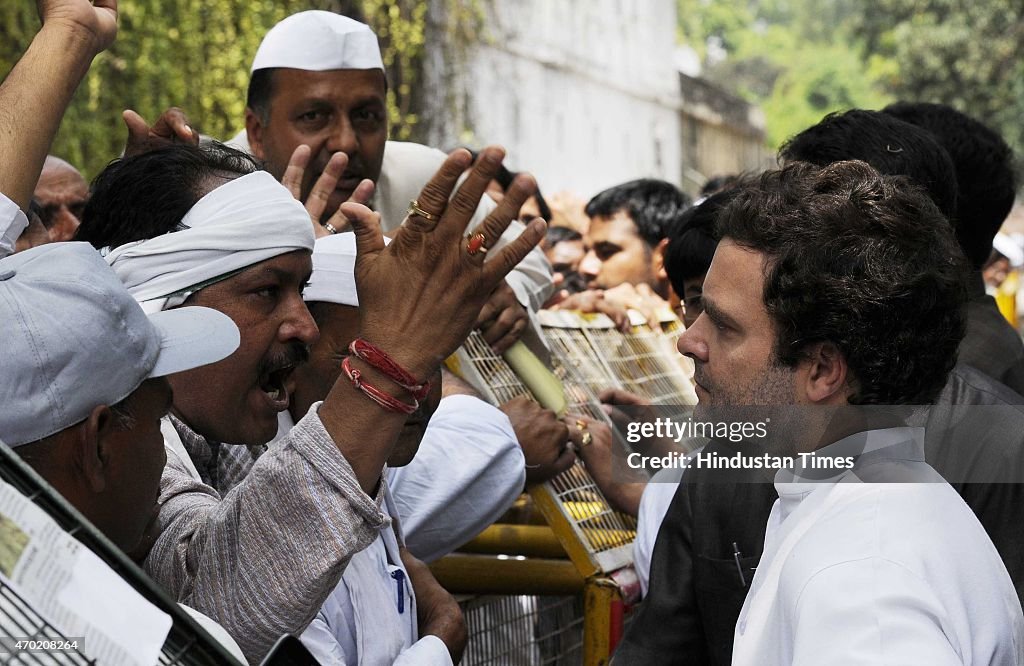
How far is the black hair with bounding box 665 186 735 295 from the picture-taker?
3.53 metres

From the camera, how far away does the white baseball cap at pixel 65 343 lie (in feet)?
5.97

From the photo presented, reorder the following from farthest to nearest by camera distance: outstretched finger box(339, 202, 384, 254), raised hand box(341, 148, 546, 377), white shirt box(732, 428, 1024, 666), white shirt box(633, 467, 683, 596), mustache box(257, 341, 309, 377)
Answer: white shirt box(633, 467, 683, 596)
mustache box(257, 341, 309, 377)
outstretched finger box(339, 202, 384, 254)
raised hand box(341, 148, 546, 377)
white shirt box(732, 428, 1024, 666)

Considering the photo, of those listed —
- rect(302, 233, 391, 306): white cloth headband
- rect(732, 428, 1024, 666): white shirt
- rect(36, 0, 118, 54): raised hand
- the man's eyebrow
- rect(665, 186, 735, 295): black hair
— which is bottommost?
rect(665, 186, 735, 295): black hair

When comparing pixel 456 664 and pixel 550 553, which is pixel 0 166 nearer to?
pixel 456 664

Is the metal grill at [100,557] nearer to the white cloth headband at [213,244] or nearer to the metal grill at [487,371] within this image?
the white cloth headband at [213,244]

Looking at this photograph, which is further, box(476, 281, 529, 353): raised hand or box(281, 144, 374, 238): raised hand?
box(476, 281, 529, 353): raised hand

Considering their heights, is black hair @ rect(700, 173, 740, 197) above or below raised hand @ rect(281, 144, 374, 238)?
below

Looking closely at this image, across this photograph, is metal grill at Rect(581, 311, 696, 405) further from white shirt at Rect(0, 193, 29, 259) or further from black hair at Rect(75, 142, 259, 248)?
white shirt at Rect(0, 193, 29, 259)

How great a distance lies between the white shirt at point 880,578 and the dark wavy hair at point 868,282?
0.41ft

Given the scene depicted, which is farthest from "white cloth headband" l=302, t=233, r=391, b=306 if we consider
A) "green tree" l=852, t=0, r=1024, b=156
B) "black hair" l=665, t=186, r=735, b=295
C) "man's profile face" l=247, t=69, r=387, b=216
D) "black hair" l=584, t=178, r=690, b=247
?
"green tree" l=852, t=0, r=1024, b=156

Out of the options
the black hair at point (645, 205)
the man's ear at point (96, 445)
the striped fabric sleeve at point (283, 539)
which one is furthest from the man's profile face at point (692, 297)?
the black hair at point (645, 205)

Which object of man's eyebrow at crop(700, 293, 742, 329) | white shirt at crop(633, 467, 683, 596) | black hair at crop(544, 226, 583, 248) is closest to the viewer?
man's eyebrow at crop(700, 293, 742, 329)

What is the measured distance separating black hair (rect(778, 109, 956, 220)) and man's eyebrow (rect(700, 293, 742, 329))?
107 cm

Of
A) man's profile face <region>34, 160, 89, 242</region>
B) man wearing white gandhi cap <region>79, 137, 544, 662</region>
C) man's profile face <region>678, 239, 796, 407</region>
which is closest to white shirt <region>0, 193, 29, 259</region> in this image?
man wearing white gandhi cap <region>79, 137, 544, 662</region>
